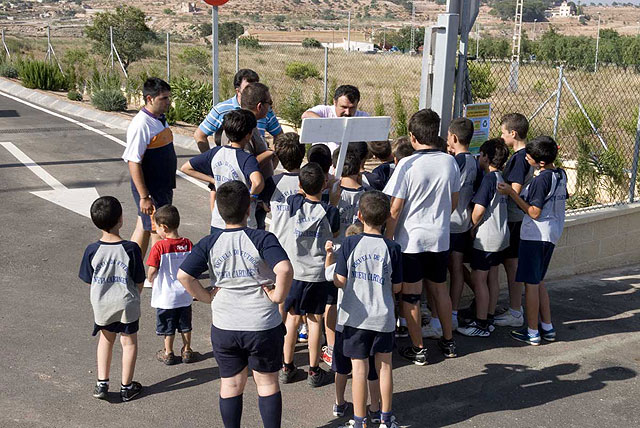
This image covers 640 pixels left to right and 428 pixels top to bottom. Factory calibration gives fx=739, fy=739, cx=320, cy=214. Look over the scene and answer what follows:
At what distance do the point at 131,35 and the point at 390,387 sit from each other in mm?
32025

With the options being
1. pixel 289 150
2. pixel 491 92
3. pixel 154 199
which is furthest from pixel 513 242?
pixel 491 92

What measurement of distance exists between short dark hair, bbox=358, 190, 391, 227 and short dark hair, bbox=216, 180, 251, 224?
80 centimetres

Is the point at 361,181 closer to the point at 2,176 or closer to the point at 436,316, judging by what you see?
the point at 436,316

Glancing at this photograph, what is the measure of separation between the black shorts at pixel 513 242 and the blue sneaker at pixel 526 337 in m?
0.65

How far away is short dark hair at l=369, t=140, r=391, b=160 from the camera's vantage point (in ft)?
19.5

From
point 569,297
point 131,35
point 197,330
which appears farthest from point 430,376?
point 131,35

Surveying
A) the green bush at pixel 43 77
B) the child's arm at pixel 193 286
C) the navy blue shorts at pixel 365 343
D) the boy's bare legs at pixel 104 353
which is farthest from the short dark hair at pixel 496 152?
the green bush at pixel 43 77

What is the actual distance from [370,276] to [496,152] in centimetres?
209

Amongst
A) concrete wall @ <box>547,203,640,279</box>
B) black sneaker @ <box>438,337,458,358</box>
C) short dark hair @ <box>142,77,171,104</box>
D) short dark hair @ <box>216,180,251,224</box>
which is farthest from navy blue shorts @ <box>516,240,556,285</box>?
short dark hair @ <box>142,77,171,104</box>

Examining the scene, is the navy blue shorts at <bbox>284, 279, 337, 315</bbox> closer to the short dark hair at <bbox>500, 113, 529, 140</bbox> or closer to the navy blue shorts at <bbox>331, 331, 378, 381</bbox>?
the navy blue shorts at <bbox>331, 331, 378, 381</bbox>

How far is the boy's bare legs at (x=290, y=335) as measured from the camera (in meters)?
5.13

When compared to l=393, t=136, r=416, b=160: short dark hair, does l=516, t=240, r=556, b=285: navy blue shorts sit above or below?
below

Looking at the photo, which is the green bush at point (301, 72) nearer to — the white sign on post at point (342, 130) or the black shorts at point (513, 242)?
the black shorts at point (513, 242)

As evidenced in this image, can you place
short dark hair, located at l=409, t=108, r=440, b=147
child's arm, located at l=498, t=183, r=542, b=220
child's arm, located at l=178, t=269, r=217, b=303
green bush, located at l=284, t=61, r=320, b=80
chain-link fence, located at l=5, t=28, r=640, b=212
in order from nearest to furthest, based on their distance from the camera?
1. child's arm, located at l=178, t=269, r=217, b=303
2. short dark hair, located at l=409, t=108, r=440, b=147
3. child's arm, located at l=498, t=183, r=542, b=220
4. chain-link fence, located at l=5, t=28, r=640, b=212
5. green bush, located at l=284, t=61, r=320, b=80
